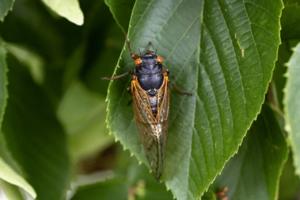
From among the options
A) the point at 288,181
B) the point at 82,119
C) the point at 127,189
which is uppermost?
the point at 127,189

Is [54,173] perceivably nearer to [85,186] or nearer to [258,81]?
[85,186]

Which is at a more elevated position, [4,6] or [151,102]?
[4,6]

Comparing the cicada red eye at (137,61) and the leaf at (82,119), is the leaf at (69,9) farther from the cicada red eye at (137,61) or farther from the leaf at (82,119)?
the leaf at (82,119)

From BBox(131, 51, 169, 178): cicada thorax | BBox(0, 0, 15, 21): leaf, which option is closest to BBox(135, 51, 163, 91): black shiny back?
BBox(131, 51, 169, 178): cicada thorax

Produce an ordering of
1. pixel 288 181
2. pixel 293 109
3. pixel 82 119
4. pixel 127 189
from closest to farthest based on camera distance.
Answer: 1. pixel 293 109
2. pixel 127 189
3. pixel 288 181
4. pixel 82 119

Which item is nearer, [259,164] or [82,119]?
[259,164]

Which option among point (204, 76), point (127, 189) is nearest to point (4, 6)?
point (204, 76)

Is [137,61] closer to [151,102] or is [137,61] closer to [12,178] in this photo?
[151,102]
